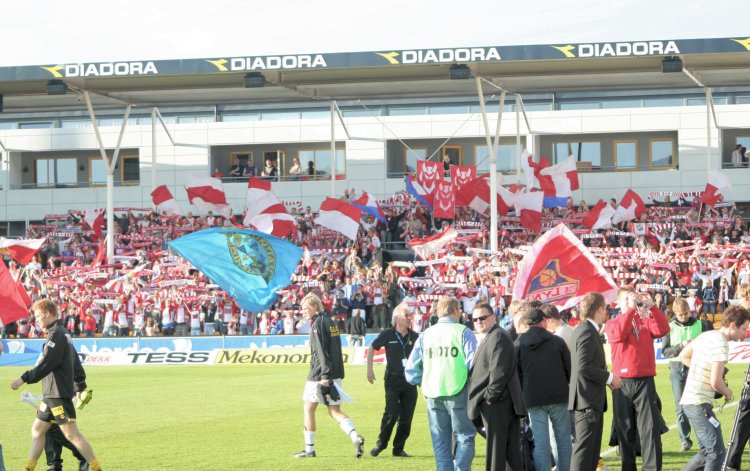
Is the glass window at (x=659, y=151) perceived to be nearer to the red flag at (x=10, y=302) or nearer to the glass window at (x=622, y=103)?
the glass window at (x=622, y=103)

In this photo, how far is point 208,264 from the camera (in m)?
30.1

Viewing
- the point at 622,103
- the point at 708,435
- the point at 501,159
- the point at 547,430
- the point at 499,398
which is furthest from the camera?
the point at 501,159

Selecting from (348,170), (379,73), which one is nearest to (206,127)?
(348,170)

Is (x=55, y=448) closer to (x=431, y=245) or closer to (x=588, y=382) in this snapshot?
(x=588, y=382)

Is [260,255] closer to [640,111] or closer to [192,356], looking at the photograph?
[192,356]

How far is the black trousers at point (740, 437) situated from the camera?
1211 cm

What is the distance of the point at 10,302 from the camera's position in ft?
71.3

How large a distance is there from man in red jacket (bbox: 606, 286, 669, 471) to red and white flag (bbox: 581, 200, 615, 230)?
2734 centimetres

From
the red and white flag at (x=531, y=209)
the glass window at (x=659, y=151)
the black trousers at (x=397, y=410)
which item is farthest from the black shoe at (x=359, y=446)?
the glass window at (x=659, y=151)

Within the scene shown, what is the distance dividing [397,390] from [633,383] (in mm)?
3551

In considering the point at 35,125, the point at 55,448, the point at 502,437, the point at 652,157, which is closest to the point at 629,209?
the point at 652,157

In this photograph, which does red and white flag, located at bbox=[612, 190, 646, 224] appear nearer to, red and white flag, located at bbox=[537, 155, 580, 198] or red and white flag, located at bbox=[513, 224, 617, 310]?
red and white flag, located at bbox=[537, 155, 580, 198]

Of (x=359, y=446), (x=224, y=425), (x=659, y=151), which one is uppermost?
(x=659, y=151)

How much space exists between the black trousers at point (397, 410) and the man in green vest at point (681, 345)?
3.17 meters
